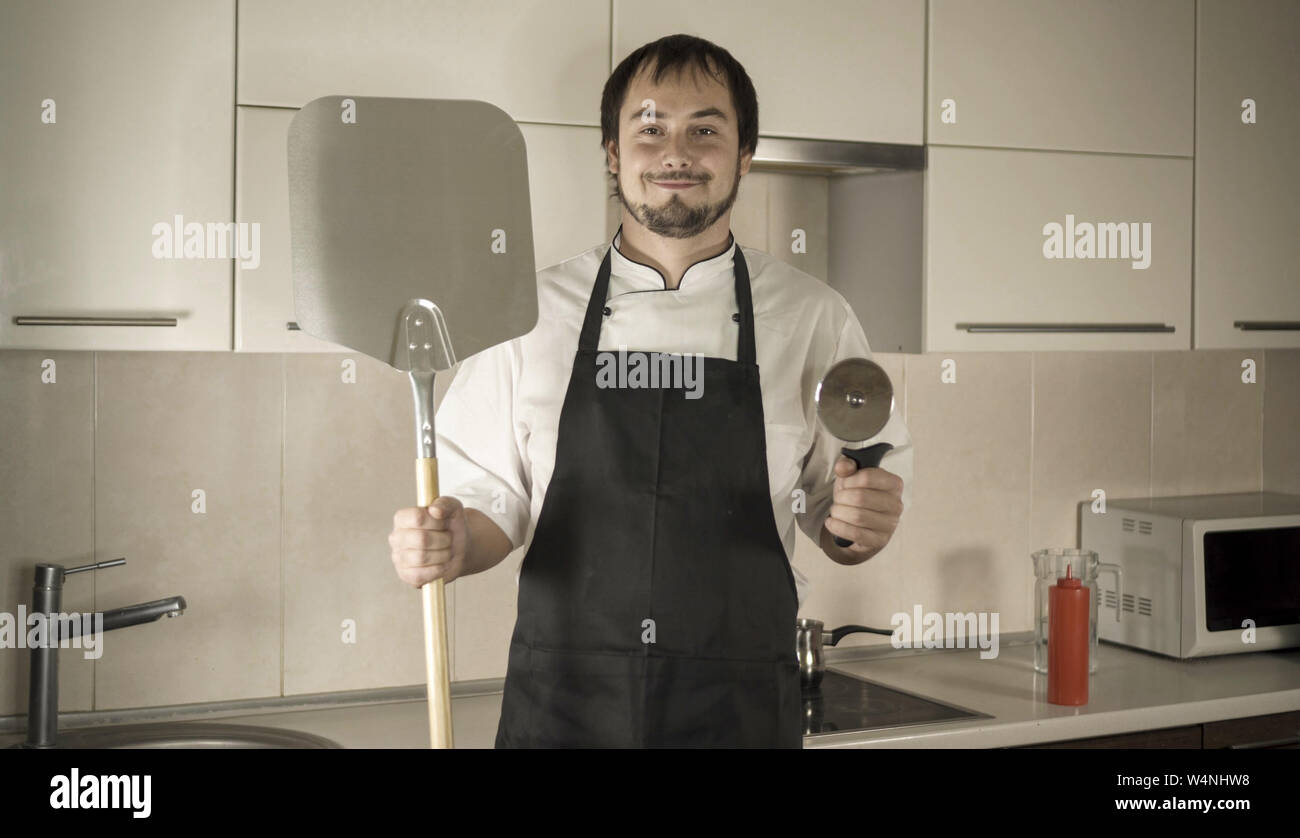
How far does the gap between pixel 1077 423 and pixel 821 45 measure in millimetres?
941

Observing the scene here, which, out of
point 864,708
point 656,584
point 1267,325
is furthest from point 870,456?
point 1267,325

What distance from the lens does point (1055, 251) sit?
2127mm

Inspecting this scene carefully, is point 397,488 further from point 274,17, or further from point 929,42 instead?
point 929,42

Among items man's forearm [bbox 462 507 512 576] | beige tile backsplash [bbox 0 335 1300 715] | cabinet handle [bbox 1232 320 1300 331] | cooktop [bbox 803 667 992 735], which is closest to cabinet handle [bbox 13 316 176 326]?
beige tile backsplash [bbox 0 335 1300 715]

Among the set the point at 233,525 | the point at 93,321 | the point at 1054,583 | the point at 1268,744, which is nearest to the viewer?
the point at 93,321

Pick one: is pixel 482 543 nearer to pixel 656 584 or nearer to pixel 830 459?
pixel 656 584

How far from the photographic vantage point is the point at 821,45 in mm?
1973

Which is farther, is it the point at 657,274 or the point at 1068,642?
the point at 1068,642

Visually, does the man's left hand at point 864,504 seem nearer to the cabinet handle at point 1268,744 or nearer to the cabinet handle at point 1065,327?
the cabinet handle at point 1065,327

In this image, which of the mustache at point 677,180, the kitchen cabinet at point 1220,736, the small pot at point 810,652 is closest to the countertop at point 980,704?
the kitchen cabinet at point 1220,736

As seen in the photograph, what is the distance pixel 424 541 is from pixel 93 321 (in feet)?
2.16

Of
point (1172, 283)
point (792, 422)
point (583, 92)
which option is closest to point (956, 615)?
point (1172, 283)

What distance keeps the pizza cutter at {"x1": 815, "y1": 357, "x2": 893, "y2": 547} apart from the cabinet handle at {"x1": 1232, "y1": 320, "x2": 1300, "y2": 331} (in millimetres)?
1180

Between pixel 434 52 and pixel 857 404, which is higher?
pixel 434 52
